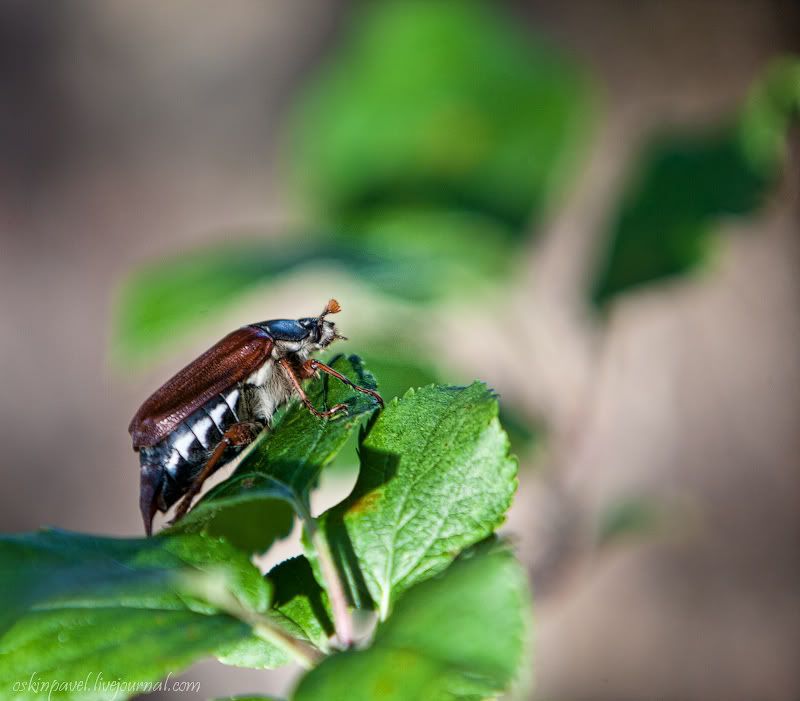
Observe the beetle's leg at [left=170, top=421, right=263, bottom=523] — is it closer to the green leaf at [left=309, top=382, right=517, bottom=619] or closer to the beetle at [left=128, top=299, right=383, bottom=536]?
the beetle at [left=128, top=299, right=383, bottom=536]

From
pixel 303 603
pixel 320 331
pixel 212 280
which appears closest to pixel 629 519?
pixel 320 331

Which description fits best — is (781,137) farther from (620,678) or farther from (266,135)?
(266,135)

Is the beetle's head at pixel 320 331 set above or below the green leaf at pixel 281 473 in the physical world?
above

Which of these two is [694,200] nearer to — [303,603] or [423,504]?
[423,504]

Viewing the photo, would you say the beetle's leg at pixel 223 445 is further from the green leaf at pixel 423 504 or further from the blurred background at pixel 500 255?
the blurred background at pixel 500 255

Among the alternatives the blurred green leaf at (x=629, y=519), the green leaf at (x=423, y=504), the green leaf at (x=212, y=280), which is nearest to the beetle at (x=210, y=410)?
the green leaf at (x=423, y=504)
